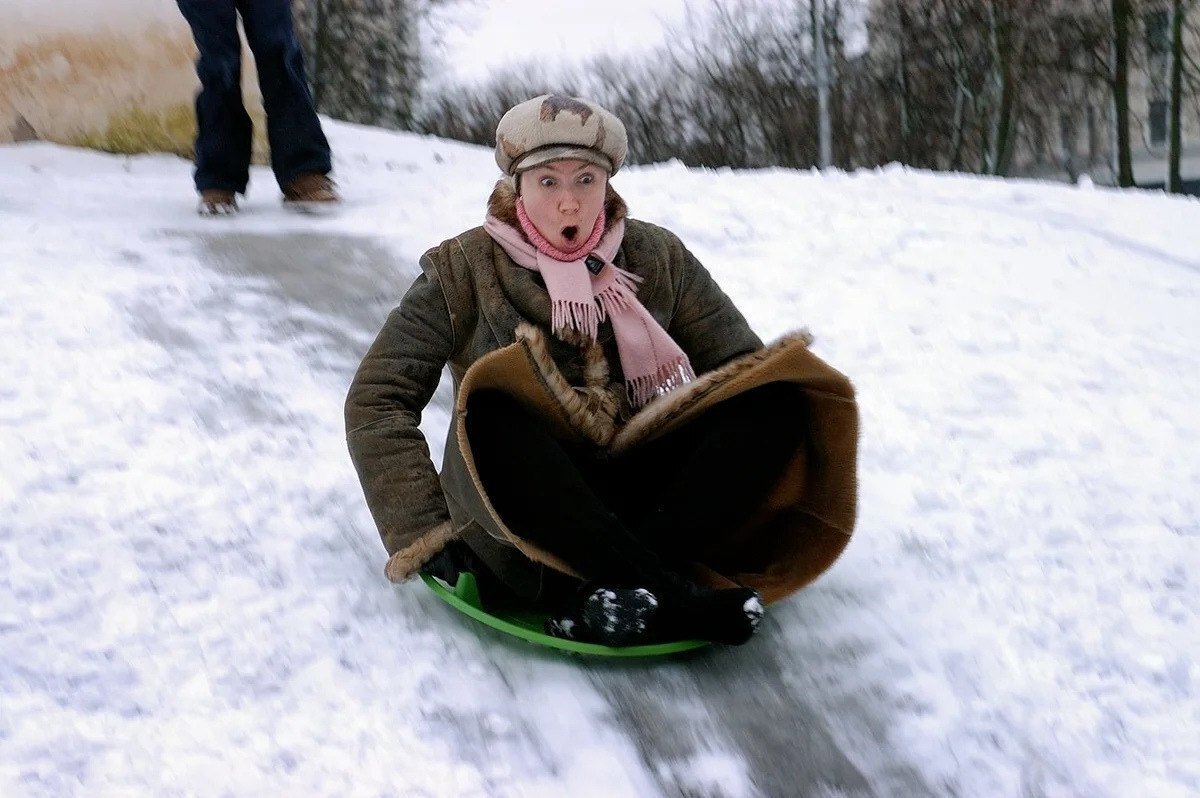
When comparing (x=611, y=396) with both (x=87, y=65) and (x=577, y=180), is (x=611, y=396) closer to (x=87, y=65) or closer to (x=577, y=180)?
(x=577, y=180)

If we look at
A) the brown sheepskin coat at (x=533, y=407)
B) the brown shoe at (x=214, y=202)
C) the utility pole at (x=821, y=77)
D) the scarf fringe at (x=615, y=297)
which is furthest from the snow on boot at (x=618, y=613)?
the utility pole at (x=821, y=77)

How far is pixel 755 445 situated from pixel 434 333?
24.4 inches

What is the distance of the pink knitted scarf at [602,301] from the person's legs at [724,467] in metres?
0.15

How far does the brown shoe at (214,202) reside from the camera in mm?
5043

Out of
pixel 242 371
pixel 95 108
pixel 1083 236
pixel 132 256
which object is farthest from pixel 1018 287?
pixel 95 108

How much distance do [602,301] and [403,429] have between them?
1.44ft

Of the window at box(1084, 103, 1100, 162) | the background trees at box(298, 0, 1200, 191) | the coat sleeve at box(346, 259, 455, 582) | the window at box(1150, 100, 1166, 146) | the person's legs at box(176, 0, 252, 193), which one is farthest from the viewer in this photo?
the window at box(1150, 100, 1166, 146)

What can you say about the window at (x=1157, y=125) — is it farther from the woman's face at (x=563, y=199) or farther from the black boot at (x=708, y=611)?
the black boot at (x=708, y=611)

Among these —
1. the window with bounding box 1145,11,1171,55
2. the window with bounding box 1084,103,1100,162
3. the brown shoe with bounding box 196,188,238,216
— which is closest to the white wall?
the brown shoe with bounding box 196,188,238,216

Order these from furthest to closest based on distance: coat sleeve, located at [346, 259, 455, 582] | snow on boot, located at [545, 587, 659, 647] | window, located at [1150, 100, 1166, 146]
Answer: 1. window, located at [1150, 100, 1166, 146]
2. coat sleeve, located at [346, 259, 455, 582]
3. snow on boot, located at [545, 587, 659, 647]

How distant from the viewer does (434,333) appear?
6.99 feet

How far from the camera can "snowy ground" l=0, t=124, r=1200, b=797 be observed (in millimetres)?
1687

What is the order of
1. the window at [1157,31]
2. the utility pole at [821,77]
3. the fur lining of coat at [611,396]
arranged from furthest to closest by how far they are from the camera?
the utility pole at [821,77]
the window at [1157,31]
the fur lining of coat at [611,396]

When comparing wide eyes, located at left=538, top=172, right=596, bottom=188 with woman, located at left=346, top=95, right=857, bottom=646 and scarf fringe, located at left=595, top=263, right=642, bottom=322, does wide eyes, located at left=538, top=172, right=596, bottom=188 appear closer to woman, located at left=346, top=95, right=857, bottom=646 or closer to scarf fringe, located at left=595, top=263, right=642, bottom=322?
woman, located at left=346, top=95, right=857, bottom=646
